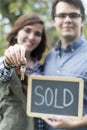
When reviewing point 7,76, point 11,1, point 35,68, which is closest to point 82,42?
point 35,68

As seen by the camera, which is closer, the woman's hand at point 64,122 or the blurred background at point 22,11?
the woman's hand at point 64,122

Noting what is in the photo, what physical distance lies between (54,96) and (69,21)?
512mm

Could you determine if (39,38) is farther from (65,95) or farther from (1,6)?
(1,6)

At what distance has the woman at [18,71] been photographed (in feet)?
8.98

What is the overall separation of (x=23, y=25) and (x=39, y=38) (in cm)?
13

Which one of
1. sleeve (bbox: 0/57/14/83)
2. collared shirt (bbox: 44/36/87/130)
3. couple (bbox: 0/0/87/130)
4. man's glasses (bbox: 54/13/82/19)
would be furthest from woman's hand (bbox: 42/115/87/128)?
man's glasses (bbox: 54/13/82/19)

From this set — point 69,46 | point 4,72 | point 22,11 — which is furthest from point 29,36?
point 22,11

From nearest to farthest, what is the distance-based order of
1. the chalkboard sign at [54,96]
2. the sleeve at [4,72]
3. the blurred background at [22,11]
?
the chalkboard sign at [54,96] → the sleeve at [4,72] → the blurred background at [22,11]

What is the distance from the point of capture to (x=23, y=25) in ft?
10.4

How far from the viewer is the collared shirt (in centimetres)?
288

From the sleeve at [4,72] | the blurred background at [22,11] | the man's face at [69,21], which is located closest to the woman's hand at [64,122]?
the sleeve at [4,72]

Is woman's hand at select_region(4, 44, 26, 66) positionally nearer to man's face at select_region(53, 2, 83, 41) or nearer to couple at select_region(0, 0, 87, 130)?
couple at select_region(0, 0, 87, 130)

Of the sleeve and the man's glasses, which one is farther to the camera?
the man's glasses

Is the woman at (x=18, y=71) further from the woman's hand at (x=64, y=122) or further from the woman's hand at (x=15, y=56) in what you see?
the woman's hand at (x=64, y=122)
